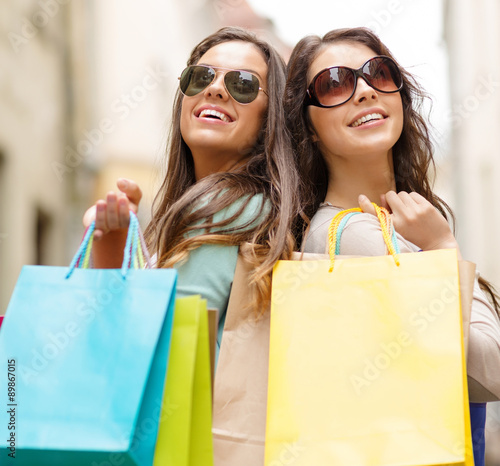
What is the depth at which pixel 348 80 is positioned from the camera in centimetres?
227

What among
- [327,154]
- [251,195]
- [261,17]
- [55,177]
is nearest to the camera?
[251,195]

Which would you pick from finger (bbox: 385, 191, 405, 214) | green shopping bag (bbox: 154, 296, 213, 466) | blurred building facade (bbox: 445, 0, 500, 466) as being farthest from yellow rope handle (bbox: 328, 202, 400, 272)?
blurred building facade (bbox: 445, 0, 500, 466)

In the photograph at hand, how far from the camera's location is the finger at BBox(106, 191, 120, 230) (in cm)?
182

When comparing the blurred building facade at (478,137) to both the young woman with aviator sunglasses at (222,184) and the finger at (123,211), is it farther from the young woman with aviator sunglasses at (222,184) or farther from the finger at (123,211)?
the finger at (123,211)

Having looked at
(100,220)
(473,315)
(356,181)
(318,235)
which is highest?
(356,181)

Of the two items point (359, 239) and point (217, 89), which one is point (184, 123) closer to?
point (217, 89)

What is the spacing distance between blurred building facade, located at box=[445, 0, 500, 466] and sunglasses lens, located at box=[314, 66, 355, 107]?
8457 mm

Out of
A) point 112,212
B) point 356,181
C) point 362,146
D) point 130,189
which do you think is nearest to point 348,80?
point 362,146

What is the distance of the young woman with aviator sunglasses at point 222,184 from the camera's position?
1946mm

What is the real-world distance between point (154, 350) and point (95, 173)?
11306 mm

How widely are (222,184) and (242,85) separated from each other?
16.9 inches

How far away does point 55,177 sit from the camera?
10.2 meters

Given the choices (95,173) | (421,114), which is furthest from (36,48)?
(421,114)

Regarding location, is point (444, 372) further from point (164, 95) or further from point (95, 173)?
point (164, 95)
